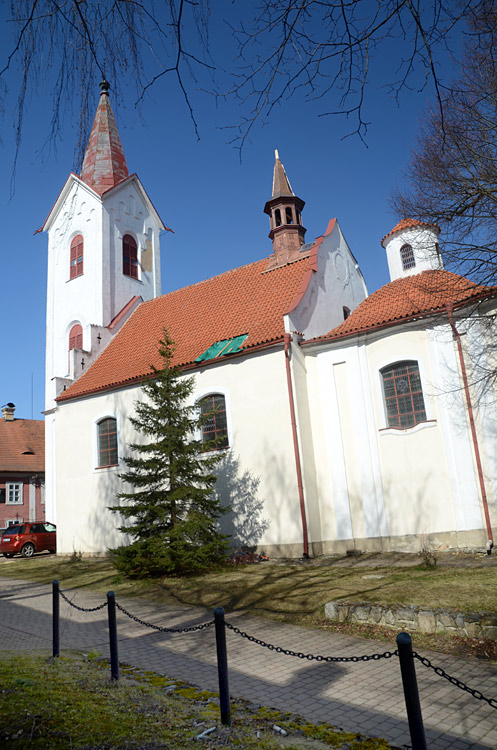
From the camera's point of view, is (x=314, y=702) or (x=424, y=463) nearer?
(x=314, y=702)

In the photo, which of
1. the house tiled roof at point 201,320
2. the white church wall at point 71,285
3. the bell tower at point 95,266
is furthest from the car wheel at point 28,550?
the house tiled roof at point 201,320

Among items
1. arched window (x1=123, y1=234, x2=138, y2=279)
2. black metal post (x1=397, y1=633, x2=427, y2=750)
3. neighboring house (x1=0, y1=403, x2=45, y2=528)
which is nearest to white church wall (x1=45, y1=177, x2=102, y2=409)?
arched window (x1=123, y1=234, x2=138, y2=279)

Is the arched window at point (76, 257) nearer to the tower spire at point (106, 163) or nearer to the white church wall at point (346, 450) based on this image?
the tower spire at point (106, 163)

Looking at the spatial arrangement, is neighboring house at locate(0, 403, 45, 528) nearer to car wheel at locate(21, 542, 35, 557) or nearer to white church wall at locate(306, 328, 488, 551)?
car wheel at locate(21, 542, 35, 557)

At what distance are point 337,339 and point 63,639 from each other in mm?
10643

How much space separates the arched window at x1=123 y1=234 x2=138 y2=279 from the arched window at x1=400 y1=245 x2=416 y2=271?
1260 centimetres

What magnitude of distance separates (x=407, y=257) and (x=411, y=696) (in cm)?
1654

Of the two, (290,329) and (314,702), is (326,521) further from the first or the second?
(314,702)

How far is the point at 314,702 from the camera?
494cm

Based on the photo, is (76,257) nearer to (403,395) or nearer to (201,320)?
(201,320)

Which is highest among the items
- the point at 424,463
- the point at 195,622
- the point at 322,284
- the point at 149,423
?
the point at 322,284

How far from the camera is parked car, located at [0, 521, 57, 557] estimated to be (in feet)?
74.4

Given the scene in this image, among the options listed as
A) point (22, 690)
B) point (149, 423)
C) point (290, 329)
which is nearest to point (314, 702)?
point (22, 690)

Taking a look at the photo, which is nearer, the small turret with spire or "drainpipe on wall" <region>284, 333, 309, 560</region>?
"drainpipe on wall" <region>284, 333, 309, 560</region>
